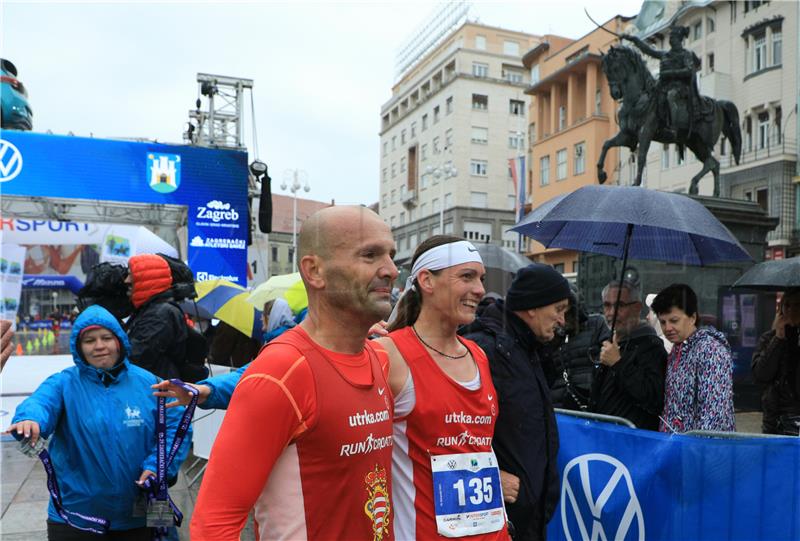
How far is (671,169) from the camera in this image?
31375 mm

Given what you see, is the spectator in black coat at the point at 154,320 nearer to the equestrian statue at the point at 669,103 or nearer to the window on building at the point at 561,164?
the equestrian statue at the point at 669,103

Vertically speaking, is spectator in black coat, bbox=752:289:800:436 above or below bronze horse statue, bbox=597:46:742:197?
below

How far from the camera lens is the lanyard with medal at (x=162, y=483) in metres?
2.63

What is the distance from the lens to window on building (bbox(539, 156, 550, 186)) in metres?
38.2

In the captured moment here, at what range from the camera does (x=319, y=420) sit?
1473mm

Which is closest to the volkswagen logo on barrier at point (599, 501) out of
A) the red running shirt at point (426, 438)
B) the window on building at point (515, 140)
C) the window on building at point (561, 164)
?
the red running shirt at point (426, 438)

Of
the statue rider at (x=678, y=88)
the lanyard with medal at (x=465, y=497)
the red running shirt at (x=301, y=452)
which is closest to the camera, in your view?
the red running shirt at (x=301, y=452)

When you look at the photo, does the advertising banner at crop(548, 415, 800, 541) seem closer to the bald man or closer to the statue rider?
the bald man

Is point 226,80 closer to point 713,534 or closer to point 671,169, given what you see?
point 713,534

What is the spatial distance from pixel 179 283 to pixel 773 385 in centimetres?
441

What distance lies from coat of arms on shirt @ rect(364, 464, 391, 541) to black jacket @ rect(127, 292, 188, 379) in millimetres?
2843

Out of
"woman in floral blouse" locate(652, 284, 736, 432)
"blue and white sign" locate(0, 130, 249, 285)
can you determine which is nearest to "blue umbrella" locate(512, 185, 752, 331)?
"woman in floral blouse" locate(652, 284, 736, 432)

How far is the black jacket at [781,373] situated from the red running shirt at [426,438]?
11.3 ft

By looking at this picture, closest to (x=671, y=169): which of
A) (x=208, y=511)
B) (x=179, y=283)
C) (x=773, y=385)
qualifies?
(x=773, y=385)
